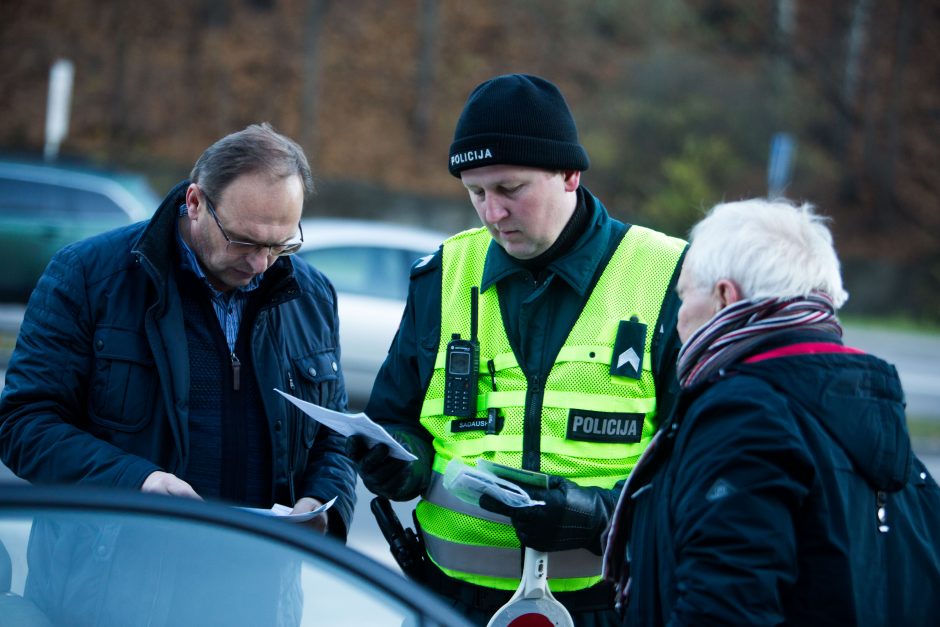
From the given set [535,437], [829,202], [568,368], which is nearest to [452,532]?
[535,437]

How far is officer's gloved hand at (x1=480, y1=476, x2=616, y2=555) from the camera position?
97.3 inches

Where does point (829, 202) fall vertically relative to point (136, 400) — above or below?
above

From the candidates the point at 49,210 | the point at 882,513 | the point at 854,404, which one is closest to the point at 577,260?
the point at 854,404

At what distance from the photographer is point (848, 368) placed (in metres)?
2.07

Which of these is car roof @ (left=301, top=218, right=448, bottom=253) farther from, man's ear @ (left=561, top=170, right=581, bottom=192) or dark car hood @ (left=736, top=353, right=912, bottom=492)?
dark car hood @ (left=736, top=353, right=912, bottom=492)

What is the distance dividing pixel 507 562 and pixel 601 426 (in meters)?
0.40

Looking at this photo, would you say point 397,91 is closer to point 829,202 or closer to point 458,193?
point 458,193

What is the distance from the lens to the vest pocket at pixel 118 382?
2678 mm

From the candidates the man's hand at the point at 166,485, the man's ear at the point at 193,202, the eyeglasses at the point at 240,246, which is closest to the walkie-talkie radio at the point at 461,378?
the eyeglasses at the point at 240,246

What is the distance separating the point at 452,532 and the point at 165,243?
3.32ft

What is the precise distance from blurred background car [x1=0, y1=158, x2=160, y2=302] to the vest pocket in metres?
10.9

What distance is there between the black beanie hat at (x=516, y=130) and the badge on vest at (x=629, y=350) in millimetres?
436

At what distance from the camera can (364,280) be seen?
9.06 meters

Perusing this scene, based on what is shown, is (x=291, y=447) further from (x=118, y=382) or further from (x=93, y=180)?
(x=93, y=180)
